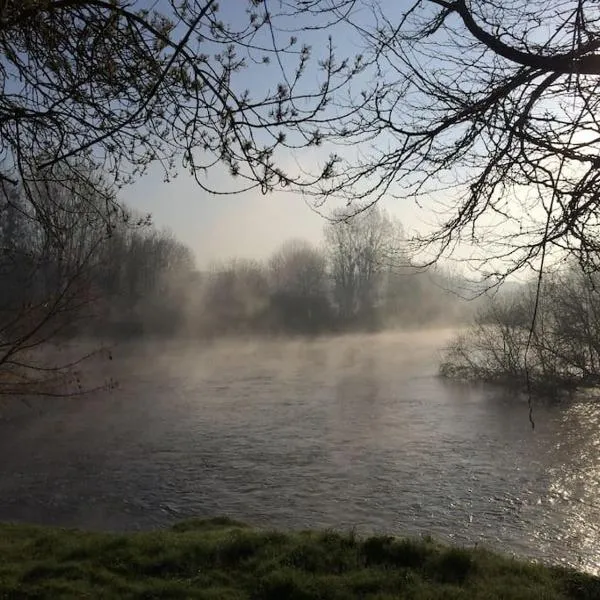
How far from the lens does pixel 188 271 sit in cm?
5872

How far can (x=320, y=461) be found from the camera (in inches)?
536

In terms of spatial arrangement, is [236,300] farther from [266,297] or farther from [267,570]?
[267,570]

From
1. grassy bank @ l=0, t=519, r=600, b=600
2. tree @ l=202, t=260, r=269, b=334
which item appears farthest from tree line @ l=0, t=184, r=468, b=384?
grassy bank @ l=0, t=519, r=600, b=600

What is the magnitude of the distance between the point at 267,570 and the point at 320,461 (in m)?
7.59

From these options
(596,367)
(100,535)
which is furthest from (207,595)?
(596,367)

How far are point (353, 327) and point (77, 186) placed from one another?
50.3 m

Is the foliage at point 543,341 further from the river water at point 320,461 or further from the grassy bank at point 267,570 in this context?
the grassy bank at point 267,570

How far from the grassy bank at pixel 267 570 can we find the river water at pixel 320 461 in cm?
235

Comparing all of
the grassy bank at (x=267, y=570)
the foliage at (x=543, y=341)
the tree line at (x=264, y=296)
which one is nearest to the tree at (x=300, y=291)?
the tree line at (x=264, y=296)

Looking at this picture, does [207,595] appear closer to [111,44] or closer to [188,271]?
[111,44]

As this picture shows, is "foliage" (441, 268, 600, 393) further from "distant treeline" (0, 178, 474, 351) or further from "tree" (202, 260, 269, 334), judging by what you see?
"tree" (202, 260, 269, 334)

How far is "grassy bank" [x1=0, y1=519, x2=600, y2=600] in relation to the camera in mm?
5605

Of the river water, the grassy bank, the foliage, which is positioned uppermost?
the foliage

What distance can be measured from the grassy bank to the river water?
235cm
